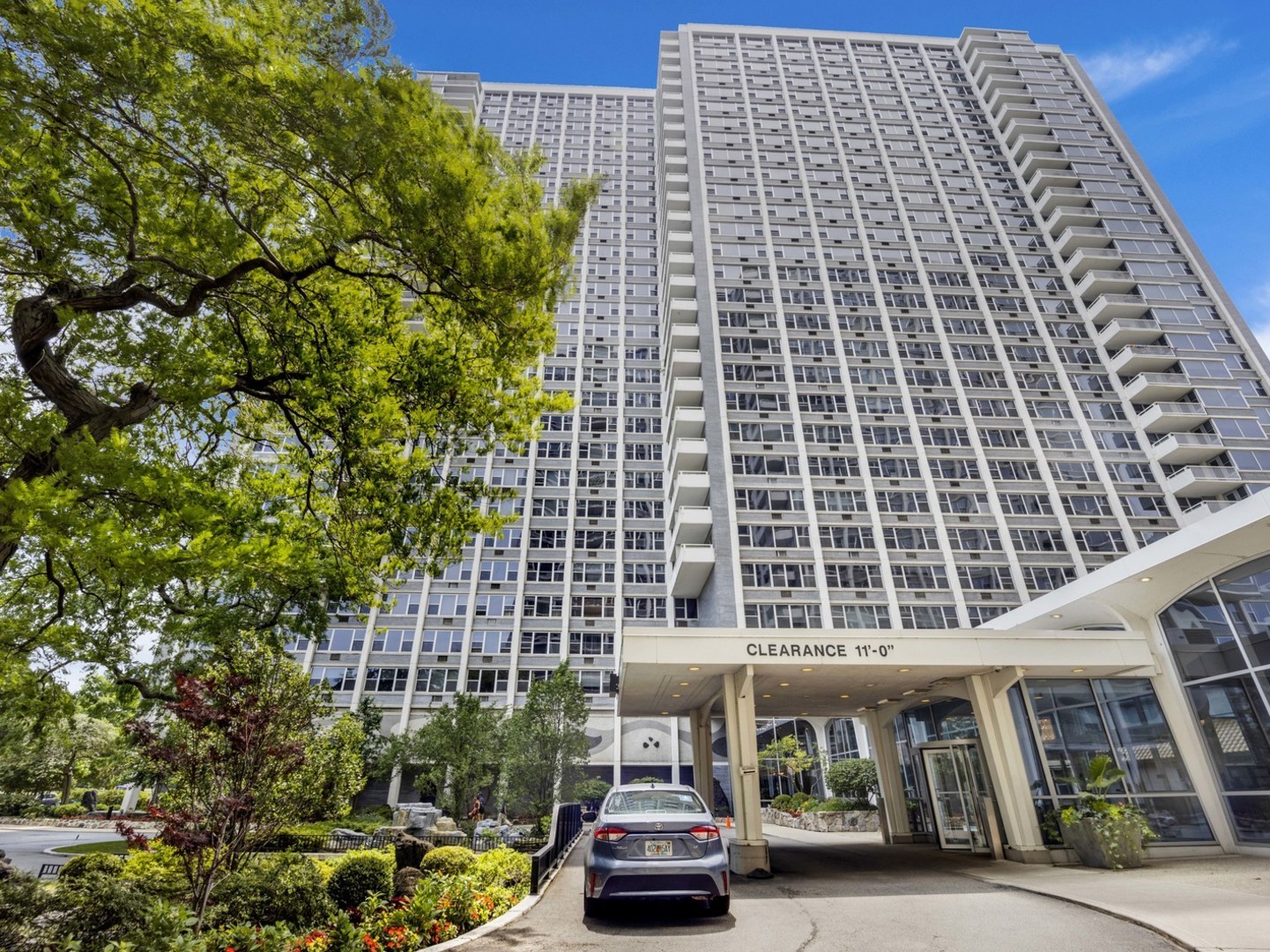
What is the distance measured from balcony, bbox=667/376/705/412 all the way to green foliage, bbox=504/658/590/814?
75.5ft

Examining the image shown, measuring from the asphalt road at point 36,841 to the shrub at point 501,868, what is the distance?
40.4 feet

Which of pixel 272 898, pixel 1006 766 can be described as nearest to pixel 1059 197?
pixel 1006 766

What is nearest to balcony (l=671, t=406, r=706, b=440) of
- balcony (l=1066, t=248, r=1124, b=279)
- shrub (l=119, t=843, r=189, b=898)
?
balcony (l=1066, t=248, r=1124, b=279)

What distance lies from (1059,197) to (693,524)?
4671cm

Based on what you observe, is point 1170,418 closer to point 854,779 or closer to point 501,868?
point 854,779

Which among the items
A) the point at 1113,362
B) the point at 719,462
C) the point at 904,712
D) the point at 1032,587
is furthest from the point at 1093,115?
the point at 904,712

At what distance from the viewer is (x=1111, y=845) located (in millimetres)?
12641

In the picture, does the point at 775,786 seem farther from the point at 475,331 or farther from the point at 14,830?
the point at 475,331

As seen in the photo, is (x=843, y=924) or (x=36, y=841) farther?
(x=36, y=841)

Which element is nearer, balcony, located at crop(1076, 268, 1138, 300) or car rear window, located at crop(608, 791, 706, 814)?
car rear window, located at crop(608, 791, 706, 814)

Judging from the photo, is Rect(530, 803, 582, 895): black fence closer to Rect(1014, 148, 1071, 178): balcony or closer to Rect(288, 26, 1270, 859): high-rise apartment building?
Rect(288, 26, 1270, 859): high-rise apartment building

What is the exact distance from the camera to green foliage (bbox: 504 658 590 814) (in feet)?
95.9

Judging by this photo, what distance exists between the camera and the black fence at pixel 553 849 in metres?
10.5

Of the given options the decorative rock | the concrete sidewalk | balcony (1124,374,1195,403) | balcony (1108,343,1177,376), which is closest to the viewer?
the concrete sidewalk
